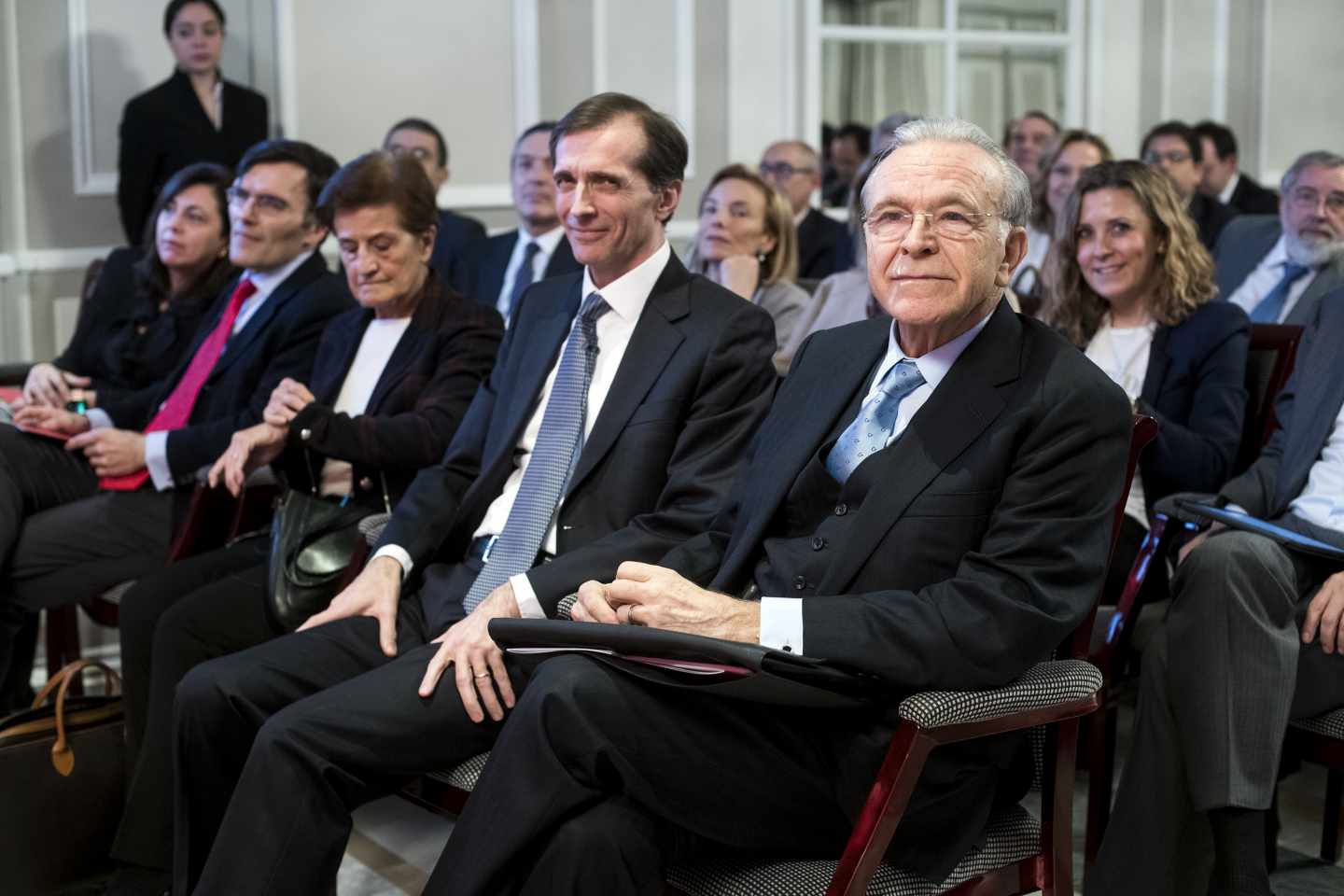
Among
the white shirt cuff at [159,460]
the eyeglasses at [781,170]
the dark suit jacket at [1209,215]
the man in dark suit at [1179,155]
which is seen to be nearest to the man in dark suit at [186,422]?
the white shirt cuff at [159,460]

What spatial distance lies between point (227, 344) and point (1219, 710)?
2.16 meters

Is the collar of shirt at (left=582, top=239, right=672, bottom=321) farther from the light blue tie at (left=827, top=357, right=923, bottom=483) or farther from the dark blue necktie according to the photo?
the dark blue necktie

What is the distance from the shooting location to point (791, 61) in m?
6.97

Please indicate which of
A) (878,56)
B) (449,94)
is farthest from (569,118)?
(878,56)

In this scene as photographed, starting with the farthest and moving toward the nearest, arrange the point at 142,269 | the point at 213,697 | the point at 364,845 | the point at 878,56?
1. the point at 878,56
2. the point at 142,269
3. the point at 364,845
4. the point at 213,697

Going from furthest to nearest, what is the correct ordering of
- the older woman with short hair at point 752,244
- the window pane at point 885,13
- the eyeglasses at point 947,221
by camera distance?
the window pane at point 885,13 → the older woman with short hair at point 752,244 → the eyeglasses at point 947,221

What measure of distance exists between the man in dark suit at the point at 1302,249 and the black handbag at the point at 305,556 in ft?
7.55

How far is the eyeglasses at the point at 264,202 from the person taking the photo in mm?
3336

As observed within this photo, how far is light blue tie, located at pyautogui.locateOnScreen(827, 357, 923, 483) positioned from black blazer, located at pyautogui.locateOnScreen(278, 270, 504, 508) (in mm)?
1023

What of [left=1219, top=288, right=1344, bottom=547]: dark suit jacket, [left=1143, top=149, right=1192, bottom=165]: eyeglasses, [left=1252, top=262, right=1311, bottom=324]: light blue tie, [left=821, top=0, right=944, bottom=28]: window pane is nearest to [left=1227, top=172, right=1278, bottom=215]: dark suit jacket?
[left=1143, top=149, right=1192, bottom=165]: eyeglasses

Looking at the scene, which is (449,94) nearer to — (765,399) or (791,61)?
(791,61)

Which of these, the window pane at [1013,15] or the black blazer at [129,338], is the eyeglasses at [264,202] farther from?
the window pane at [1013,15]

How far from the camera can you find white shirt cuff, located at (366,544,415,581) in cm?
250

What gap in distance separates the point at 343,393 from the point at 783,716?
1.48m
